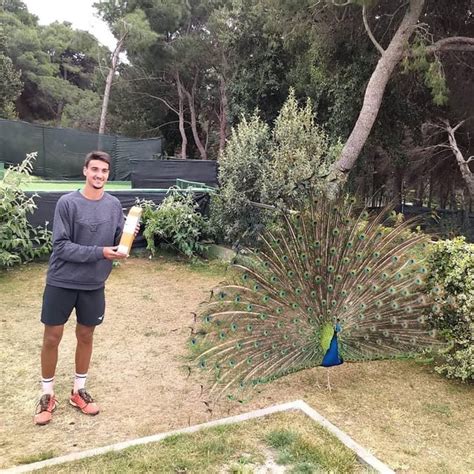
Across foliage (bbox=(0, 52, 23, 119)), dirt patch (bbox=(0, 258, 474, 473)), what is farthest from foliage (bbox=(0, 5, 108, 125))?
dirt patch (bbox=(0, 258, 474, 473))

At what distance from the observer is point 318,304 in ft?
13.3

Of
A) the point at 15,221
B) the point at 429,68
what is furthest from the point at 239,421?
the point at 429,68

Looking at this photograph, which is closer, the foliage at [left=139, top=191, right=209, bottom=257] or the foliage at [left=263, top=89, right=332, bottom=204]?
the foliage at [left=263, top=89, right=332, bottom=204]

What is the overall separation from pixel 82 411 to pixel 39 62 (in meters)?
45.2

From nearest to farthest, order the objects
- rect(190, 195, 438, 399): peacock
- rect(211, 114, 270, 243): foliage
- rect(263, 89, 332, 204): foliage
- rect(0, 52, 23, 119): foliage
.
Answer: rect(190, 195, 438, 399): peacock
rect(263, 89, 332, 204): foliage
rect(211, 114, 270, 243): foliage
rect(0, 52, 23, 119): foliage

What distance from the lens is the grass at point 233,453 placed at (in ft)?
9.44

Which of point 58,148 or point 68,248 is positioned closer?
point 68,248

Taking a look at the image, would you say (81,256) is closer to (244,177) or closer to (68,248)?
(68,248)

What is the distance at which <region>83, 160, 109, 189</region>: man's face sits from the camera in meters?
3.26

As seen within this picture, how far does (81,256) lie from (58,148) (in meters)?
16.2

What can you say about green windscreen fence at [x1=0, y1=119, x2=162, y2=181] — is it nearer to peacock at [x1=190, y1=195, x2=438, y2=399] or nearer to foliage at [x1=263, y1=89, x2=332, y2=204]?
foliage at [x1=263, y1=89, x2=332, y2=204]

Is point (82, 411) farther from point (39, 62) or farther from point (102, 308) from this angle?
point (39, 62)

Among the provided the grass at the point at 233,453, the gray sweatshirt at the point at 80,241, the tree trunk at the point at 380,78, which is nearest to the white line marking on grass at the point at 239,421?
the grass at the point at 233,453

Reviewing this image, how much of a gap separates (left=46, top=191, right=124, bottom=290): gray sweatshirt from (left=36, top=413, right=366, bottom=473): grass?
3.82ft
